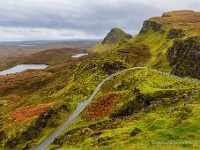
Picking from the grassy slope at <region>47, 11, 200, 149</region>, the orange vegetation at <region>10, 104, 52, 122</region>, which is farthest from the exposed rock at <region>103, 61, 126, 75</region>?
the orange vegetation at <region>10, 104, 52, 122</region>

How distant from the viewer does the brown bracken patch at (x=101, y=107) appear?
238ft

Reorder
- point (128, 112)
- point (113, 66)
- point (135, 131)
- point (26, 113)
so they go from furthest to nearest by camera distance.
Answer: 1. point (113, 66)
2. point (26, 113)
3. point (128, 112)
4. point (135, 131)

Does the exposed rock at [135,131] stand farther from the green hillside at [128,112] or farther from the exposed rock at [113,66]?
the exposed rock at [113,66]

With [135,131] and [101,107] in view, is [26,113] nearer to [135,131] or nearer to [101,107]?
[101,107]

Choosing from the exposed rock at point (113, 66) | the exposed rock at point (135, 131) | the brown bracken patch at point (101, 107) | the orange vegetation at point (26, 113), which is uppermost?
the exposed rock at point (113, 66)

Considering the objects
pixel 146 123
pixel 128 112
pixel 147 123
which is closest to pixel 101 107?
pixel 128 112

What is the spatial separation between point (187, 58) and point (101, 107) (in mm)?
37121

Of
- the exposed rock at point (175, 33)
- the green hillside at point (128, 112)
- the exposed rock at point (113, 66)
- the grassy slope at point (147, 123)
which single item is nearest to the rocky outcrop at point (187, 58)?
the green hillside at point (128, 112)

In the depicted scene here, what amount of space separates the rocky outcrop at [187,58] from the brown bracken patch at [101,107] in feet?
84.3

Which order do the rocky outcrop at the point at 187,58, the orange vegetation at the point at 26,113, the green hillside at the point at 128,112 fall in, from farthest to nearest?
1. the rocky outcrop at the point at 187,58
2. the orange vegetation at the point at 26,113
3. the green hillside at the point at 128,112

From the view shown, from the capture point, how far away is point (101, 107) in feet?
251

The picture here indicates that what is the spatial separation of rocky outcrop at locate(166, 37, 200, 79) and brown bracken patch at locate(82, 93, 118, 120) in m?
25.7

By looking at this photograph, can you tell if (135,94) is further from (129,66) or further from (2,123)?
(129,66)

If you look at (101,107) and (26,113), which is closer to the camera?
(101,107)
